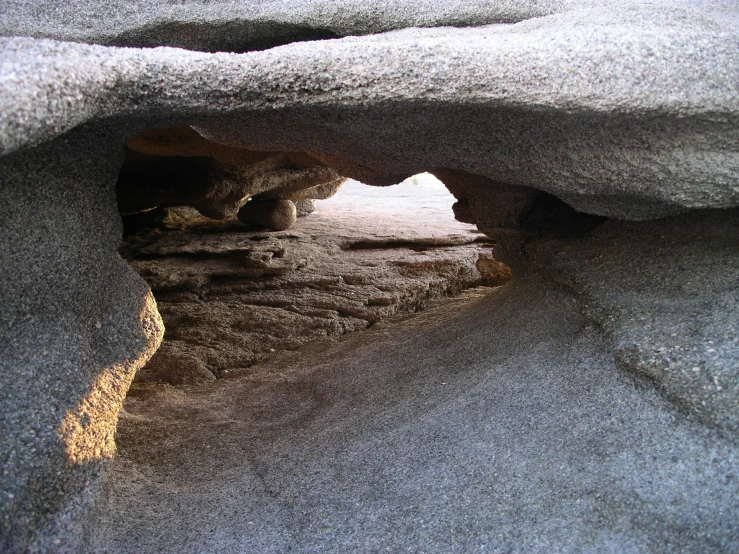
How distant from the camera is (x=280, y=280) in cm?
292

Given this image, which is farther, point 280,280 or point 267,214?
point 267,214

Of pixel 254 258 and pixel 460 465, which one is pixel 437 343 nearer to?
pixel 460 465

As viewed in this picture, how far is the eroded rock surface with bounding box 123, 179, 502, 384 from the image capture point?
2.35m

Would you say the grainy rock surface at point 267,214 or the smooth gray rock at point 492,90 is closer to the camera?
the smooth gray rock at point 492,90

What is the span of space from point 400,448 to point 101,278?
73cm

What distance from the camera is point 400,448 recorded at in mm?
1241

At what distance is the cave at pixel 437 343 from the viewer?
2.99ft

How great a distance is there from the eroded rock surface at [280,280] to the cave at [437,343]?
1.98 ft

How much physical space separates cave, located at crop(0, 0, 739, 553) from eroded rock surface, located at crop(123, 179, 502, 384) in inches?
23.7

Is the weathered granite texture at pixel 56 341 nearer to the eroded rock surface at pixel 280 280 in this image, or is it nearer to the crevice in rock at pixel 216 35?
the crevice in rock at pixel 216 35

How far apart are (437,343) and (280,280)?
4.39 feet

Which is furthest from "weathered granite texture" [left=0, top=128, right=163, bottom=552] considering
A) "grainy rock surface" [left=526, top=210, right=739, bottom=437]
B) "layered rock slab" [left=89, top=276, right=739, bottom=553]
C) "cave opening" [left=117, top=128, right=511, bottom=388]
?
"grainy rock surface" [left=526, top=210, right=739, bottom=437]

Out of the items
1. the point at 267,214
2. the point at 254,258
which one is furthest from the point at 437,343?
the point at 267,214

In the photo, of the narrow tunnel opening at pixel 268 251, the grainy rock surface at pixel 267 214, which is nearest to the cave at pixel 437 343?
the narrow tunnel opening at pixel 268 251
